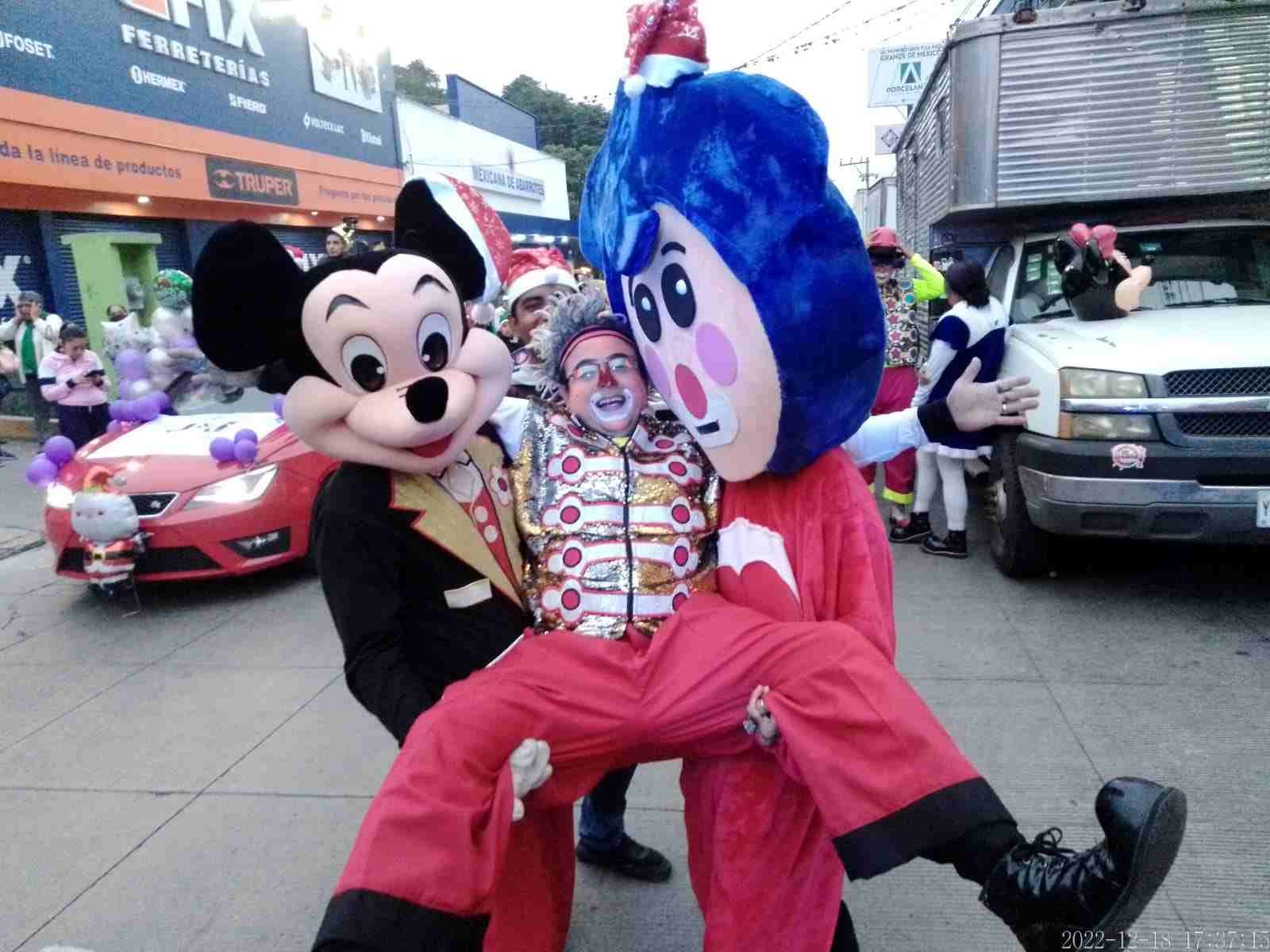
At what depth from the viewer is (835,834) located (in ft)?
5.65

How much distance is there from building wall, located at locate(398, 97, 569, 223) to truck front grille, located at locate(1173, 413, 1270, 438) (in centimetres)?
1504

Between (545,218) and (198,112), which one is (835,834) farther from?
(545,218)

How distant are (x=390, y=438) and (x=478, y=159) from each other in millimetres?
25898

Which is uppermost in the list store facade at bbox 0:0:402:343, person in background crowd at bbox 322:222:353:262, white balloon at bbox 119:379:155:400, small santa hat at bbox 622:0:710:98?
store facade at bbox 0:0:402:343

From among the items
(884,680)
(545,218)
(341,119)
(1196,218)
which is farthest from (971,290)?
(545,218)

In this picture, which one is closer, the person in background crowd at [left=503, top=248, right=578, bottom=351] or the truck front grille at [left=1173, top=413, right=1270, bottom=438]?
the person in background crowd at [left=503, top=248, right=578, bottom=351]

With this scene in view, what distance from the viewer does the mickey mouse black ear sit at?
76.4 inches

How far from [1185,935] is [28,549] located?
7.55 meters

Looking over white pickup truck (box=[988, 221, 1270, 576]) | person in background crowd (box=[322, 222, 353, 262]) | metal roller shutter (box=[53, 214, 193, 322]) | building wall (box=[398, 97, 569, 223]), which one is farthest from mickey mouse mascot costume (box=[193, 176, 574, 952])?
building wall (box=[398, 97, 569, 223])

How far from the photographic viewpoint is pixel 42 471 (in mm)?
4918

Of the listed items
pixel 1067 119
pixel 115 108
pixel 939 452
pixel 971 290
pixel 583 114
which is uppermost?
pixel 583 114

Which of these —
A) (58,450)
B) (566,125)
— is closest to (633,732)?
(58,450)

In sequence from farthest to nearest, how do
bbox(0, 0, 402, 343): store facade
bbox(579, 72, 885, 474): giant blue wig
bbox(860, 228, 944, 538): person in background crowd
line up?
bbox(0, 0, 402, 343): store facade
bbox(860, 228, 944, 538): person in background crowd
bbox(579, 72, 885, 474): giant blue wig

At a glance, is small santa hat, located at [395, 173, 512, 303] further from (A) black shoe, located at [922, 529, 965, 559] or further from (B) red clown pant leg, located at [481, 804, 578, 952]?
(A) black shoe, located at [922, 529, 965, 559]
